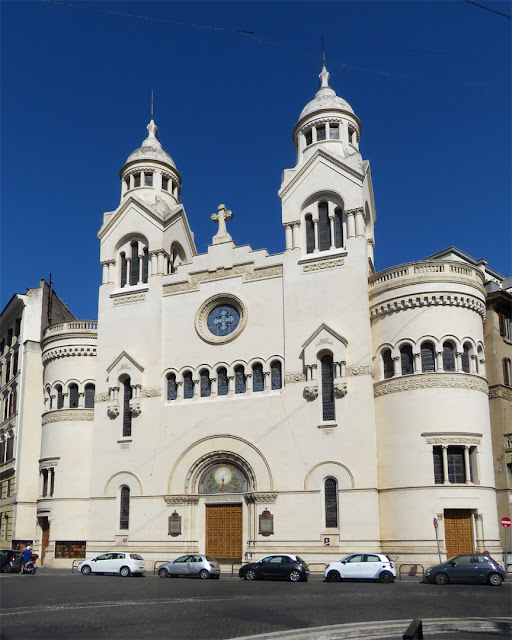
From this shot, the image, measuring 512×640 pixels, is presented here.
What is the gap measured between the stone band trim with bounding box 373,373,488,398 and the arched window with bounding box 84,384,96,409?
62.8 ft

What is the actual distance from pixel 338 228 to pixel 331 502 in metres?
15.5

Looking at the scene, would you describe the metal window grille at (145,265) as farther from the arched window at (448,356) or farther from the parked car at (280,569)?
the parked car at (280,569)

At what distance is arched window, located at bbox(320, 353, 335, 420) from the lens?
3731 cm

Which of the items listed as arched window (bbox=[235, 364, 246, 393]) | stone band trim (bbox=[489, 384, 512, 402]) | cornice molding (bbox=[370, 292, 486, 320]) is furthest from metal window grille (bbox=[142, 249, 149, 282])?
stone band trim (bbox=[489, 384, 512, 402])

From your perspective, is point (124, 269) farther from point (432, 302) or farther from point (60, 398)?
point (432, 302)

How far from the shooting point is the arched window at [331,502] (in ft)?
117

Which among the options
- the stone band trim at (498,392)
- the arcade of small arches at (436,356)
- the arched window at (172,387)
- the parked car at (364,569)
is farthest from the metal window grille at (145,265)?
the parked car at (364,569)

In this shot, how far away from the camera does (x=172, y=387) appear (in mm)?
41781

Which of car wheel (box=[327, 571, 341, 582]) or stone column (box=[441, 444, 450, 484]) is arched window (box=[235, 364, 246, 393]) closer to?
stone column (box=[441, 444, 450, 484])

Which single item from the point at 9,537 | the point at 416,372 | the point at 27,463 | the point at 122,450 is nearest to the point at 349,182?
the point at 416,372

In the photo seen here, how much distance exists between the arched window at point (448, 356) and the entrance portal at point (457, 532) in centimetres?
710

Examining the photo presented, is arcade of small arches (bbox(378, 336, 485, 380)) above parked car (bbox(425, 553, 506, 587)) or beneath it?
above

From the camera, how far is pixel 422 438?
34.6 metres

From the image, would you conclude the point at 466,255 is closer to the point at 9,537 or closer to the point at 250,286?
the point at 250,286
